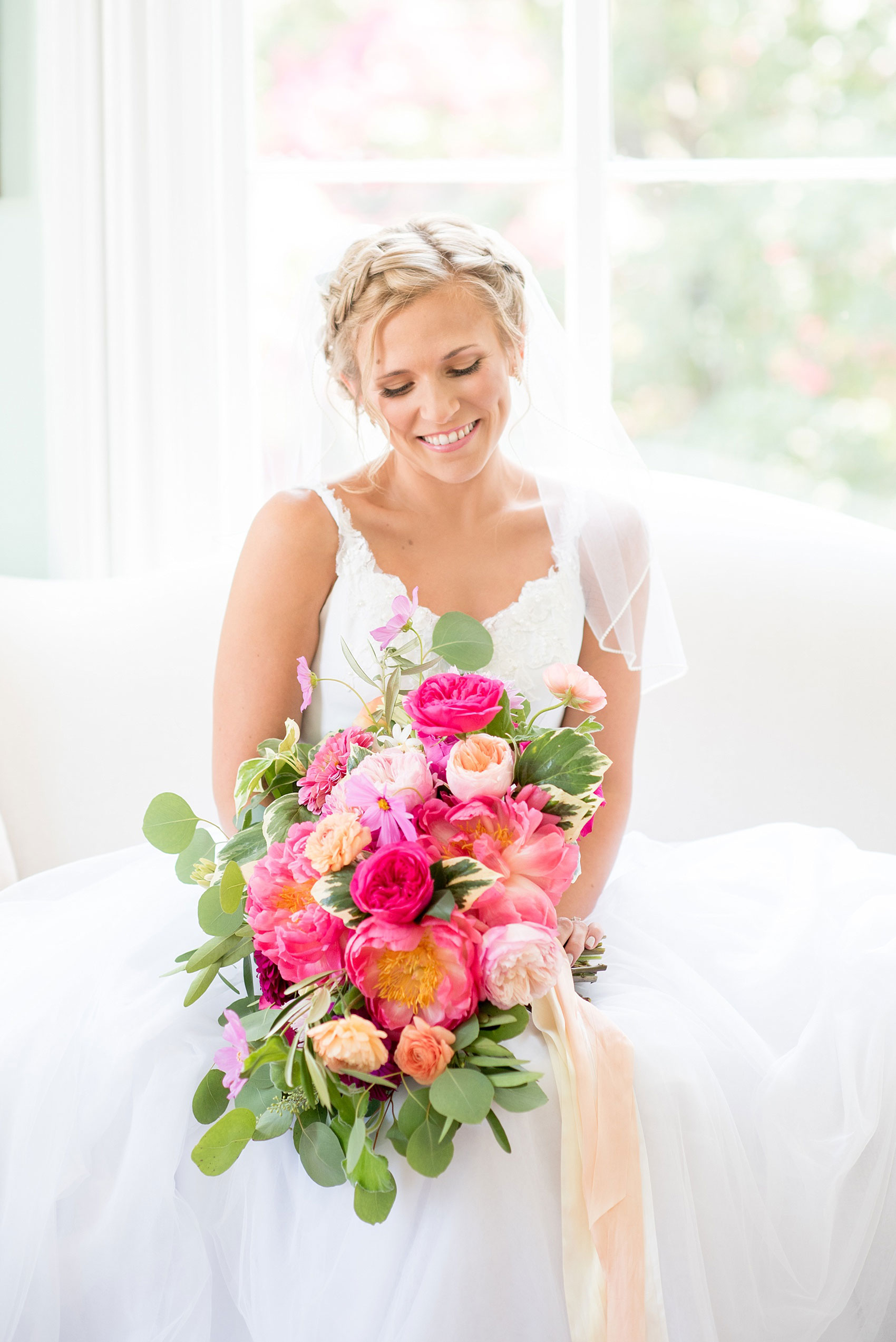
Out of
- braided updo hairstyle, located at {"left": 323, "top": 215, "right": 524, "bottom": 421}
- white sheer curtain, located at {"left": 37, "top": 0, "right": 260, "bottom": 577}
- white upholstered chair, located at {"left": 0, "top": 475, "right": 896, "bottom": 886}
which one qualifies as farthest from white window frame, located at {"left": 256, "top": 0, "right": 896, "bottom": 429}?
braided updo hairstyle, located at {"left": 323, "top": 215, "right": 524, "bottom": 421}

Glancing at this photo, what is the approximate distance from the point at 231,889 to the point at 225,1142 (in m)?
0.24

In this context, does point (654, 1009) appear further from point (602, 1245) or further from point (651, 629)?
point (651, 629)

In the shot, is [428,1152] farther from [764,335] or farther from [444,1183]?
[764,335]

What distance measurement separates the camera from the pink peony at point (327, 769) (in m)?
1.12

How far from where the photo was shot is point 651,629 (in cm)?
181

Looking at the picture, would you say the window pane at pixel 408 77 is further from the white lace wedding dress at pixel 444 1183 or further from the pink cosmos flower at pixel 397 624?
the white lace wedding dress at pixel 444 1183

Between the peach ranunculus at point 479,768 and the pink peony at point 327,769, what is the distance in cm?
13


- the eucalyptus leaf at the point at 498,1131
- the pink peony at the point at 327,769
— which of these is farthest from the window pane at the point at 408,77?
the eucalyptus leaf at the point at 498,1131

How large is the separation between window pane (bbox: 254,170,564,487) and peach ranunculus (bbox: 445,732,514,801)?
170 centimetres

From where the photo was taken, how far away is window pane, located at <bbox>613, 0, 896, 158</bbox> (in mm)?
2613

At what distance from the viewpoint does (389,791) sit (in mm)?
1026

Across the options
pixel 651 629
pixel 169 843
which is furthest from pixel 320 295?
pixel 169 843

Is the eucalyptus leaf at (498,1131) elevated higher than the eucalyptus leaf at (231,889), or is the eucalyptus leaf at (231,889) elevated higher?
the eucalyptus leaf at (231,889)

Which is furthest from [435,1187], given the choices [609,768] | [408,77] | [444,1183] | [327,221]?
[408,77]
